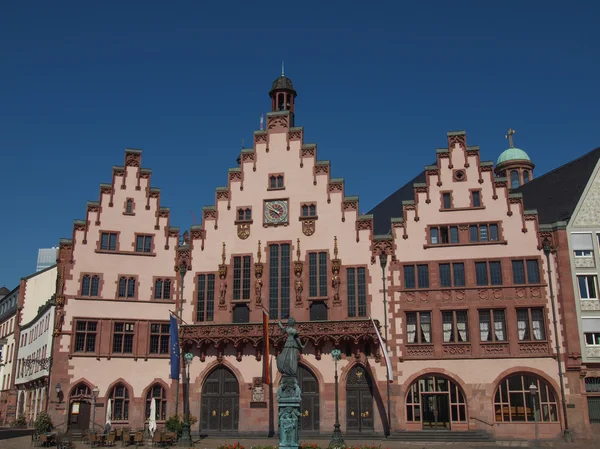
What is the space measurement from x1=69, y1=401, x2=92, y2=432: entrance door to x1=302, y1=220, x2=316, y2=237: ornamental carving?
18417 millimetres

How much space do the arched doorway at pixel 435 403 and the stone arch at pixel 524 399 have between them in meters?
2.20

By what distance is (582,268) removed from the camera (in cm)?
4259

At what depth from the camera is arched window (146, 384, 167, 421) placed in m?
44.8

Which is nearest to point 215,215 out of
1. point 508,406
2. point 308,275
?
point 308,275

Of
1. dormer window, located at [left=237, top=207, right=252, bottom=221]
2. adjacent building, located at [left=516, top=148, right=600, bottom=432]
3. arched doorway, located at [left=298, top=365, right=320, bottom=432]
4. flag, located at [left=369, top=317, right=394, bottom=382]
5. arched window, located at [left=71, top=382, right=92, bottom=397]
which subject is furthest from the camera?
dormer window, located at [left=237, top=207, right=252, bottom=221]

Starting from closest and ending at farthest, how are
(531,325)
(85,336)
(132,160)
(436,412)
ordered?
(436,412), (531,325), (85,336), (132,160)

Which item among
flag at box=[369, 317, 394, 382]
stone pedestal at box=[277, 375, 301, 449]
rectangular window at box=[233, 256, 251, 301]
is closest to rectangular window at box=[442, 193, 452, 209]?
flag at box=[369, 317, 394, 382]

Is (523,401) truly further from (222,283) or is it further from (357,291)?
(222,283)

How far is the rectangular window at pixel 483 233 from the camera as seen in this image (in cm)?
4447

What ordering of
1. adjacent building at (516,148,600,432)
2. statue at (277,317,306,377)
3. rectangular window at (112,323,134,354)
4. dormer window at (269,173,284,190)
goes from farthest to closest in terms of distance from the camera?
1. dormer window at (269,173,284,190)
2. rectangular window at (112,323,134,354)
3. adjacent building at (516,148,600,432)
4. statue at (277,317,306,377)

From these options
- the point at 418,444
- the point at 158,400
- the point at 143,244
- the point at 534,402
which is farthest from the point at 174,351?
the point at 534,402

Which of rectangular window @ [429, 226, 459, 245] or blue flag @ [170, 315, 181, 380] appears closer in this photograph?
blue flag @ [170, 315, 181, 380]

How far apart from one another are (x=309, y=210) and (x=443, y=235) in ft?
31.0

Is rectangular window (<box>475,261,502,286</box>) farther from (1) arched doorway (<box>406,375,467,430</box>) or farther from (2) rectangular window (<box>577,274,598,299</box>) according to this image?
(1) arched doorway (<box>406,375,467,430</box>)
